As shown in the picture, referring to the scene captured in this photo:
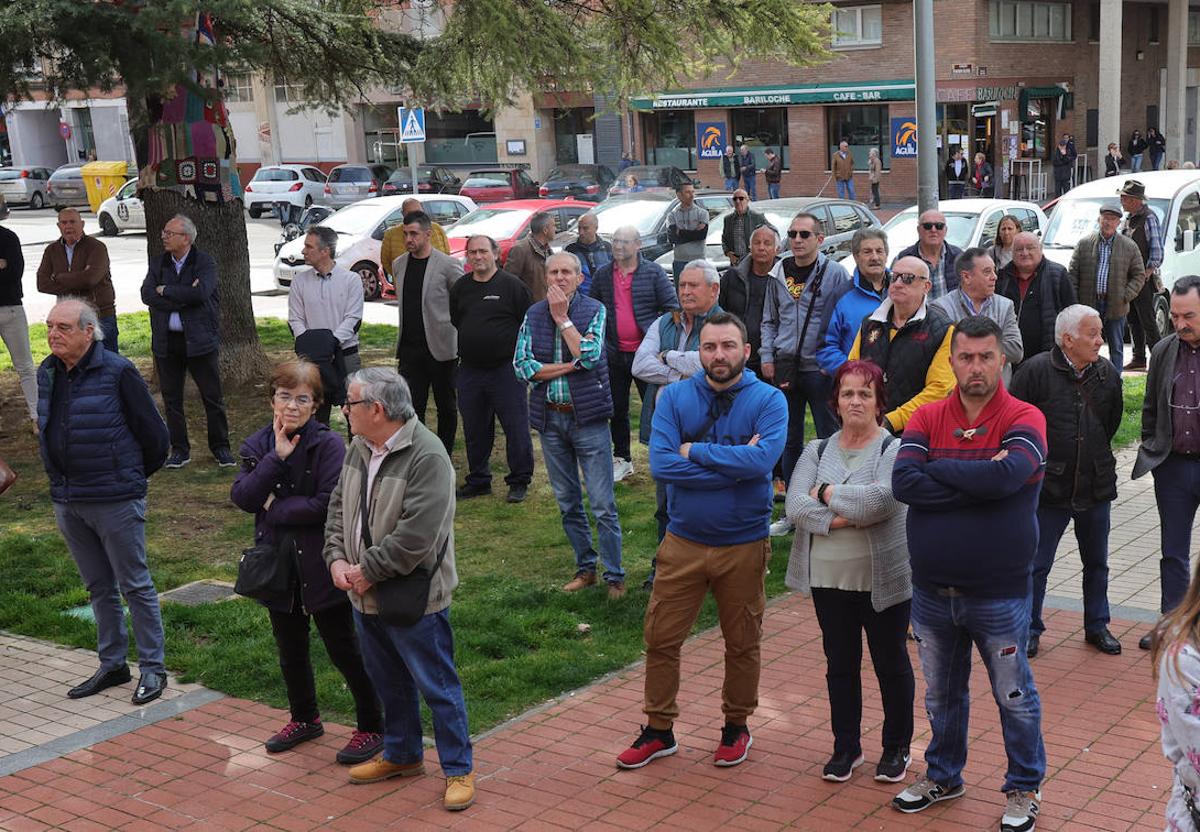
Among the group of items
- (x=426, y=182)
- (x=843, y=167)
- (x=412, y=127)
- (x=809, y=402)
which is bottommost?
(x=809, y=402)

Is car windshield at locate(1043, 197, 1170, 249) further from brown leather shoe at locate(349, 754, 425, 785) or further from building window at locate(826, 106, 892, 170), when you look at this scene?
building window at locate(826, 106, 892, 170)

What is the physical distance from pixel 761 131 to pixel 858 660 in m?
40.6

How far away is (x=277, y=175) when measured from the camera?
42.7 meters

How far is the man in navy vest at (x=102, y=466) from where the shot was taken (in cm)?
683

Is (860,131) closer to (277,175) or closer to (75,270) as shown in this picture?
(277,175)

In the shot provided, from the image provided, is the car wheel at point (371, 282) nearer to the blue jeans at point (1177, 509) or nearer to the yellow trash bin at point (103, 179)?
the blue jeans at point (1177, 509)

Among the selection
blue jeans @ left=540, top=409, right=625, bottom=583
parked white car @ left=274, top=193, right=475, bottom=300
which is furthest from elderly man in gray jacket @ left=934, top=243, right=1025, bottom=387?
parked white car @ left=274, top=193, right=475, bottom=300

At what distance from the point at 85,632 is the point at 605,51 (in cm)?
931

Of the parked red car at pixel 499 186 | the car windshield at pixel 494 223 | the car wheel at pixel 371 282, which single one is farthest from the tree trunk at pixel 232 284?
the parked red car at pixel 499 186

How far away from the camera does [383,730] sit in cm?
629

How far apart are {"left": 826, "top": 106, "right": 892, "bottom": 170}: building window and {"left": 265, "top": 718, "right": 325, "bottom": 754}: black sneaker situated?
37361 millimetres

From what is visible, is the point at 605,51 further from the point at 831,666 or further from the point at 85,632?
the point at 831,666

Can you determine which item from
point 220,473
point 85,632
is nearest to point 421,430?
point 85,632

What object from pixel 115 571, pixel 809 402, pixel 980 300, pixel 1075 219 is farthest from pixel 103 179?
pixel 980 300
